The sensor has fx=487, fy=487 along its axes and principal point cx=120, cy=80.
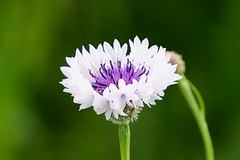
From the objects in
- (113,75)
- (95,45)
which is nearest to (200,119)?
(113,75)

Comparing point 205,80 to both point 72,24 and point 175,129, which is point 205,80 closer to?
point 175,129

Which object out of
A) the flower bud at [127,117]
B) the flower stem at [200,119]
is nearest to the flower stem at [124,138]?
the flower bud at [127,117]

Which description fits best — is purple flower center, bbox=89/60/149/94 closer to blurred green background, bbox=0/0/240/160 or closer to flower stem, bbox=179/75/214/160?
flower stem, bbox=179/75/214/160

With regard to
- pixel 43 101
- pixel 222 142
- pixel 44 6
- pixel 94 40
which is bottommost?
pixel 222 142

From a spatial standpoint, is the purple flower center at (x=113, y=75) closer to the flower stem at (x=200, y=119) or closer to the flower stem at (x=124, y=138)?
the flower stem at (x=124, y=138)

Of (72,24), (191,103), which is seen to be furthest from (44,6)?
(191,103)

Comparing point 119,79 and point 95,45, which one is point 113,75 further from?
point 95,45
